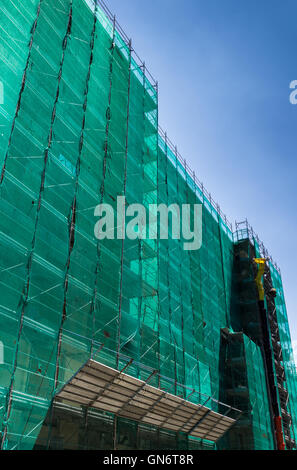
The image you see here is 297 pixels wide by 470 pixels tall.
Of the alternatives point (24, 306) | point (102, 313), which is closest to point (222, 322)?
point (102, 313)

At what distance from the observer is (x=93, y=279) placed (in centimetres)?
1627

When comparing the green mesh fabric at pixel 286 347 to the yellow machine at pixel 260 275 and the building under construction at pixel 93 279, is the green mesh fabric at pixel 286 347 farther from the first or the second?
the building under construction at pixel 93 279

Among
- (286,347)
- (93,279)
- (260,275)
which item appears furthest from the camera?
(286,347)

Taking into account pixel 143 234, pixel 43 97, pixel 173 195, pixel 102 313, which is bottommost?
pixel 102 313

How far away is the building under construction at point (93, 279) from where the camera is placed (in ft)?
43.9

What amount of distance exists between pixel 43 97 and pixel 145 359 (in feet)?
35.0

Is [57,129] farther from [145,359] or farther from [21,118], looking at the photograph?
[145,359]

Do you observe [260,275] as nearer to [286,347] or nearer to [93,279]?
[286,347]

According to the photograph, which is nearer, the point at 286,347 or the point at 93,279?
the point at 93,279

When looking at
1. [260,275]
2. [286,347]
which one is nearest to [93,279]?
[260,275]

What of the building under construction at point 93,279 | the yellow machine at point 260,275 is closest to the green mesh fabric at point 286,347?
the yellow machine at point 260,275

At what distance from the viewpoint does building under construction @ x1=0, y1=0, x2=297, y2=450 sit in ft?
43.9

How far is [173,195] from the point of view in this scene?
88.4 ft

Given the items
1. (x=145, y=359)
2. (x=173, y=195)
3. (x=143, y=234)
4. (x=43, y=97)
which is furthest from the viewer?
(x=173, y=195)
